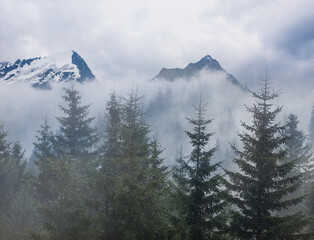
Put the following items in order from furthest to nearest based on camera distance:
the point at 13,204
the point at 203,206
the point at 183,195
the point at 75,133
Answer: the point at 75,133, the point at 13,204, the point at 203,206, the point at 183,195

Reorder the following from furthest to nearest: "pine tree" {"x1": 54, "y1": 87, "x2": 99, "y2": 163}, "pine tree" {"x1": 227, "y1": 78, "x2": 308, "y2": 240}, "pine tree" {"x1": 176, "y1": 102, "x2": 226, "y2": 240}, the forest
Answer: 1. "pine tree" {"x1": 54, "y1": 87, "x2": 99, "y2": 163}
2. "pine tree" {"x1": 176, "y1": 102, "x2": 226, "y2": 240}
3. "pine tree" {"x1": 227, "y1": 78, "x2": 308, "y2": 240}
4. the forest

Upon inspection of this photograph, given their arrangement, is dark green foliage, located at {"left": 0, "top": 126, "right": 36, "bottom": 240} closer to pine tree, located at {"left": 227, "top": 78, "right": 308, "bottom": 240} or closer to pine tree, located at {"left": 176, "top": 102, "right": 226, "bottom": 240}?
pine tree, located at {"left": 176, "top": 102, "right": 226, "bottom": 240}

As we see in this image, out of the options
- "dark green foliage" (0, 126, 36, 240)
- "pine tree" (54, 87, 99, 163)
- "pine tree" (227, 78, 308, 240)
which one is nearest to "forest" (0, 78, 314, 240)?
"pine tree" (227, 78, 308, 240)

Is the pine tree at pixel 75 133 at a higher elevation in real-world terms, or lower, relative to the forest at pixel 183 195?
higher

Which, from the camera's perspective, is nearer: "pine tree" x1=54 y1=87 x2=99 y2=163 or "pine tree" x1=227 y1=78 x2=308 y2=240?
"pine tree" x1=227 y1=78 x2=308 y2=240

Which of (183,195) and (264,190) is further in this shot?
(264,190)

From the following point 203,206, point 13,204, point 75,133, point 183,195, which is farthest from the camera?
point 75,133

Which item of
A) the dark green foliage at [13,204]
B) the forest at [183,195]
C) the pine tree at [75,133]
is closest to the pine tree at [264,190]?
the forest at [183,195]

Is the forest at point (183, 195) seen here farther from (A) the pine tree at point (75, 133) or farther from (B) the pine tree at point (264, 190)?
(A) the pine tree at point (75, 133)

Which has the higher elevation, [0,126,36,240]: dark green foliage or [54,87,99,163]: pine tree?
[54,87,99,163]: pine tree

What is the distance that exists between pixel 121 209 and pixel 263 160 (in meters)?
9.27

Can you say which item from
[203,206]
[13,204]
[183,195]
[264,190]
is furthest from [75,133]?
[264,190]

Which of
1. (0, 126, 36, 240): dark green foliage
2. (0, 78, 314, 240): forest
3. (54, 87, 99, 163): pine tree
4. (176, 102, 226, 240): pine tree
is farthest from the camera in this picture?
(54, 87, 99, 163): pine tree

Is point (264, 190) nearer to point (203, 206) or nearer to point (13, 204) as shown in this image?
point (203, 206)
